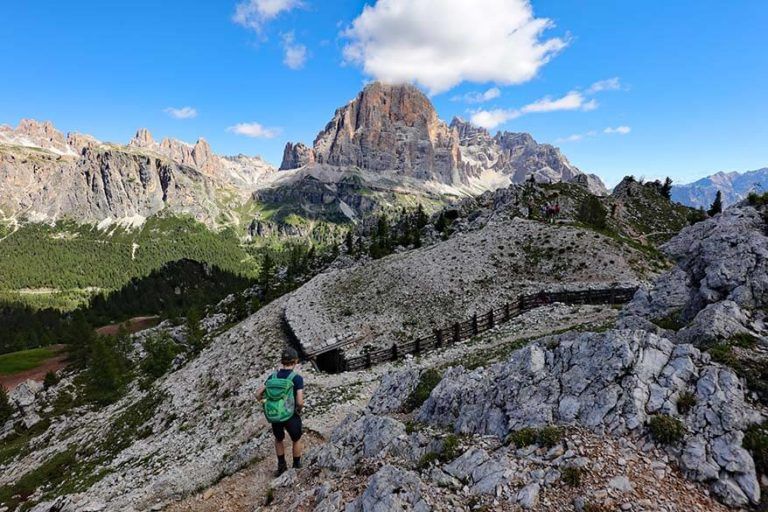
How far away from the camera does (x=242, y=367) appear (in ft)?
127

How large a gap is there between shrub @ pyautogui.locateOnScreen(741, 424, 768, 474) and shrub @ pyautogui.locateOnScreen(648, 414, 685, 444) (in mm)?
1313

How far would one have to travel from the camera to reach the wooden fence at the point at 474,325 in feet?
106

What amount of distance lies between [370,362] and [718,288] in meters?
22.9

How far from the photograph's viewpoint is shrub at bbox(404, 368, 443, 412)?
18406mm

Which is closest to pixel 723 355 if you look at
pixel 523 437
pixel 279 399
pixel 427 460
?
Answer: pixel 523 437

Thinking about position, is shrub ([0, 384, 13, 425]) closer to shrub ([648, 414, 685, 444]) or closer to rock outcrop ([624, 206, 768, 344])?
shrub ([648, 414, 685, 444])

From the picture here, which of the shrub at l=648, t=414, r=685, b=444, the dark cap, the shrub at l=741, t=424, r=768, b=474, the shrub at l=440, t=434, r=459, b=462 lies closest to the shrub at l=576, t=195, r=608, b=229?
the shrub at l=741, t=424, r=768, b=474

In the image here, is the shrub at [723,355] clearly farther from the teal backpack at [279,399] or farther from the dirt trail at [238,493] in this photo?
the dirt trail at [238,493]

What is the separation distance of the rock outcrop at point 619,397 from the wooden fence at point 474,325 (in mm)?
16122

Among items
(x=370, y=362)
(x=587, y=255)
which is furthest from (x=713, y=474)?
(x=587, y=255)

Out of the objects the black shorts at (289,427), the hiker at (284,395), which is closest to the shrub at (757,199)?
the hiker at (284,395)

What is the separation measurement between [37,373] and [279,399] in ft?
402

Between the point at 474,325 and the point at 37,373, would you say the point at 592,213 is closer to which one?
the point at 474,325

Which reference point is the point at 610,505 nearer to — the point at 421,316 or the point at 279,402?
the point at 279,402
